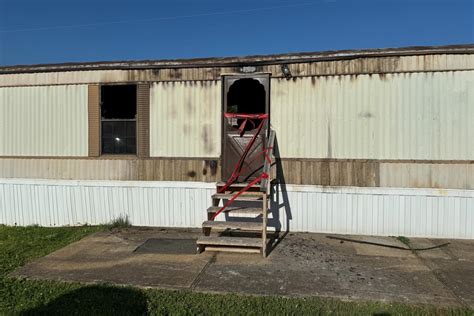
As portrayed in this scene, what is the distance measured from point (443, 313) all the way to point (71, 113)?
708 cm

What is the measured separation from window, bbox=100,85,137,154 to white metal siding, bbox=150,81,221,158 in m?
0.44

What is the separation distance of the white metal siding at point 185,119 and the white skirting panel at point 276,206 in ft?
2.27

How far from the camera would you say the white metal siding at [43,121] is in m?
7.38

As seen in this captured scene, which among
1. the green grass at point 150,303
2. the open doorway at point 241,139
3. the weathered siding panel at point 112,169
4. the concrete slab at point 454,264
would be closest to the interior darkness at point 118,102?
the weathered siding panel at point 112,169

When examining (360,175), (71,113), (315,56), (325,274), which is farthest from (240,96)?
(325,274)

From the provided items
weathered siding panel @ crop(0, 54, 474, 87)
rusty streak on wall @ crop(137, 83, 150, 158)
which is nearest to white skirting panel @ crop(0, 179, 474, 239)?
rusty streak on wall @ crop(137, 83, 150, 158)

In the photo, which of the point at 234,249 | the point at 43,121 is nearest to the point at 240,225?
the point at 234,249

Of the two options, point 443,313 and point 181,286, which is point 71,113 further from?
point 443,313

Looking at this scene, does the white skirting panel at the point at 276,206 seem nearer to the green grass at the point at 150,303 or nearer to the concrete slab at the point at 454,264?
the concrete slab at the point at 454,264

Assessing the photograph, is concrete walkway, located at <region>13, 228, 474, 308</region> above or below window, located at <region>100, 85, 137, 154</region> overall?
below

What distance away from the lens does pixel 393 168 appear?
6.38m

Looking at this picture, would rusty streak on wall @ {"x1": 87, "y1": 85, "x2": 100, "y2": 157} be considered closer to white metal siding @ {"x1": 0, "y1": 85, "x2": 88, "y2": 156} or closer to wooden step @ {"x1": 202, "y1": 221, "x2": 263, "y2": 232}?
white metal siding @ {"x1": 0, "y1": 85, "x2": 88, "y2": 156}

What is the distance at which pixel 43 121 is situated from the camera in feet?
24.7

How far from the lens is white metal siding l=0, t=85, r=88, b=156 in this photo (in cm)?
738
